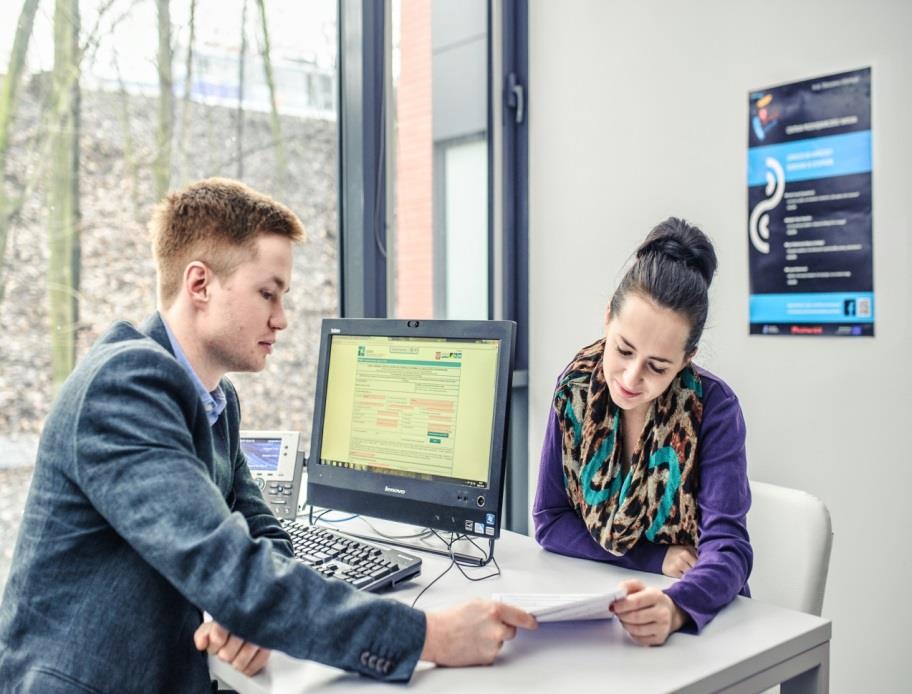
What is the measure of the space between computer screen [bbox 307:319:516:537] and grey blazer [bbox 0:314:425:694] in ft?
1.55

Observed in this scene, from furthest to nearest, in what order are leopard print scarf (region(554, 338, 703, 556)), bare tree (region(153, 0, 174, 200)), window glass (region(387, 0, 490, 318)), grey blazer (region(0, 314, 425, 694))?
window glass (region(387, 0, 490, 318)), bare tree (region(153, 0, 174, 200)), leopard print scarf (region(554, 338, 703, 556)), grey blazer (region(0, 314, 425, 694))

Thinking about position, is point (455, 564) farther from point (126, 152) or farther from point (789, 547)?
point (126, 152)

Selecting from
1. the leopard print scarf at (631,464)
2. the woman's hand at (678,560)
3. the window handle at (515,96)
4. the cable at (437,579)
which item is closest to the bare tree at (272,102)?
the window handle at (515,96)

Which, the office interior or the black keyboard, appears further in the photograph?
the office interior

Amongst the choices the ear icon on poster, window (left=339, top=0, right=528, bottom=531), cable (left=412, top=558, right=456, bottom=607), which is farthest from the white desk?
window (left=339, top=0, right=528, bottom=531)

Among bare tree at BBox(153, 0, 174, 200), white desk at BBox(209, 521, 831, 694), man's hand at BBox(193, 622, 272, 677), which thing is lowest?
white desk at BBox(209, 521, 831, 694)

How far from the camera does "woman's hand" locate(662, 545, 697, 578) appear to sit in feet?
4.95

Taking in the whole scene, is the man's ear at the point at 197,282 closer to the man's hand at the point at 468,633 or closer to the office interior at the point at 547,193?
the man's hand at the point at 468,633

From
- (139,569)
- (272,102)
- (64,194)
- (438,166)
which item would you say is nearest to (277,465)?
(139,569)

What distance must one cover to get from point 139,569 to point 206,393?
0.31m

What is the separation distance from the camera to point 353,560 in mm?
1450

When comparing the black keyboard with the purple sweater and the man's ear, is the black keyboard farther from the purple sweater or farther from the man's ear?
the man's ear

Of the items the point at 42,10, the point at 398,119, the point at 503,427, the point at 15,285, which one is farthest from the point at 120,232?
the point at 503,427

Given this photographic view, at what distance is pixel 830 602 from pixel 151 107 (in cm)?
225
